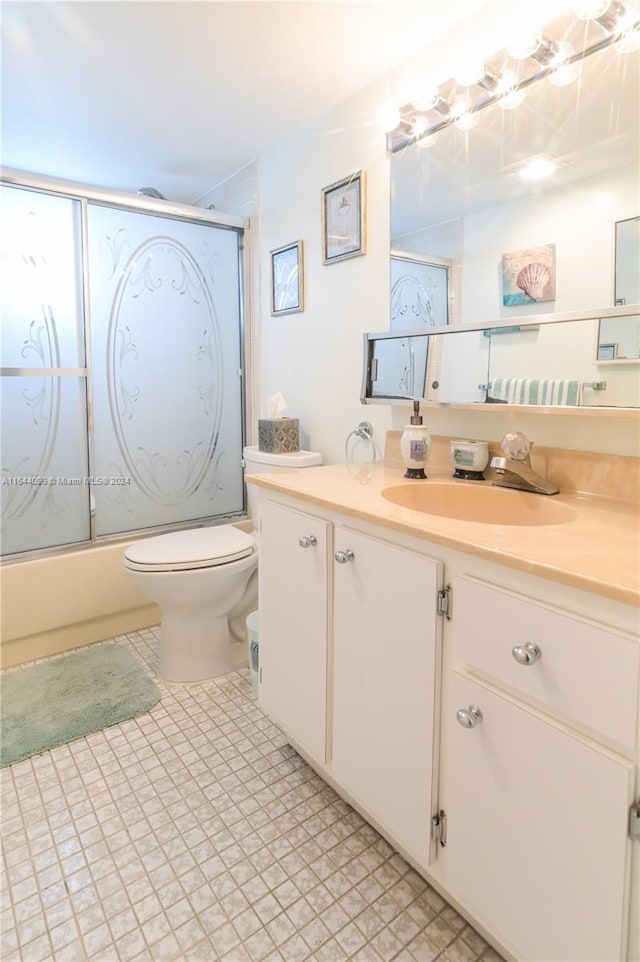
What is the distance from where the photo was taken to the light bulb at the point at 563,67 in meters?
1.23

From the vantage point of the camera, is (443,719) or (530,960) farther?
(443,719)

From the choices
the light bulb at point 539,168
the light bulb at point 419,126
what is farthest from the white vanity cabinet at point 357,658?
the light bulb at point 419,126

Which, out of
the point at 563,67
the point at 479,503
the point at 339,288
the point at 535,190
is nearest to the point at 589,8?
the point at 563,67

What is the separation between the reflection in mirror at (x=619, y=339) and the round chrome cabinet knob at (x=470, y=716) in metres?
0.79

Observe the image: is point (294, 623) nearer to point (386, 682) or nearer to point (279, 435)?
point (386, 682)

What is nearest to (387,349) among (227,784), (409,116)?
(409,116)

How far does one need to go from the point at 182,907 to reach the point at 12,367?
1838 mm

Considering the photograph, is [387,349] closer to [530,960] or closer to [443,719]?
[443,719]

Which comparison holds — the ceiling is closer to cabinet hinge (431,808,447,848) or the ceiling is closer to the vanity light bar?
the vanity light bar

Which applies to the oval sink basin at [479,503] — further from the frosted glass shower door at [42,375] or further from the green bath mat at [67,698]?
the frosted glass shower door at [42,375]

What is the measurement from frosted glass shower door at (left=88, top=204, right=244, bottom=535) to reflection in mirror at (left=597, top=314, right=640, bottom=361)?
1.77 metres

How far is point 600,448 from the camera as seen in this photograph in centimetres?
124


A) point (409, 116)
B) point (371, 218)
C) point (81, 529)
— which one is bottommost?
point (81, 529)

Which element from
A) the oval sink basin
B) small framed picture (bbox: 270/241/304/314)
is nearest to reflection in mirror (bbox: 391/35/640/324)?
the oval sink basin
